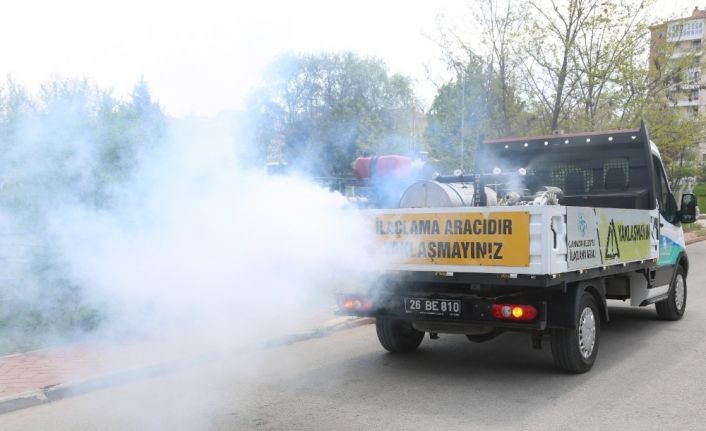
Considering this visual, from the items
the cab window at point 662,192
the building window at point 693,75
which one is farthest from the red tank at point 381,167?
the building window at point 693,75

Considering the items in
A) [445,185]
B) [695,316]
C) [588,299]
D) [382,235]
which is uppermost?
[445,185]

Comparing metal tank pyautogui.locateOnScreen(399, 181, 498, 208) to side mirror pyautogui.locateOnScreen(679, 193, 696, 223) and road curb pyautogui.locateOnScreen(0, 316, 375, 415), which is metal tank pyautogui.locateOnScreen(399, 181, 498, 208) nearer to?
road curb pyautogui.locateOnScreen(0, 316, 375, 415)

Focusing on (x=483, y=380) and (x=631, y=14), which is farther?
(x=631, y=14)

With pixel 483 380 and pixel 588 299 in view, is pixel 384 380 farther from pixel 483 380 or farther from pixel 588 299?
pixel 588 299

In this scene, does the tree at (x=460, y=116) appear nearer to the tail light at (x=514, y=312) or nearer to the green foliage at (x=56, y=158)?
the tail light at (x=514, y=312)

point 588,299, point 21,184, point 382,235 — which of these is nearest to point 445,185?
point 382,235

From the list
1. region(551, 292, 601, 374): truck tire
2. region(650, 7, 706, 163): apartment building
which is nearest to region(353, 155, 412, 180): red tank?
region(551, 292, 601, 374): truck tire

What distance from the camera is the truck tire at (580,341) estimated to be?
18.5 feet

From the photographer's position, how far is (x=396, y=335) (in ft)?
22.0

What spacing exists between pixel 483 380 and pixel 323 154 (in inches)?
175

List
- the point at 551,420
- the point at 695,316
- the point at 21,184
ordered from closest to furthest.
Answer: the point at 551,420 < the point at 21,184 < the point at 695,316

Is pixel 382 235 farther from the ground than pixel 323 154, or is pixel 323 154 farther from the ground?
pixel 323 154

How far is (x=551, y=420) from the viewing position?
15.2 ft

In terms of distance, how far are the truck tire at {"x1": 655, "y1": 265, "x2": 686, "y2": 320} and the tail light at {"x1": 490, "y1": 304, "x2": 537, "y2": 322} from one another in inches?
152
